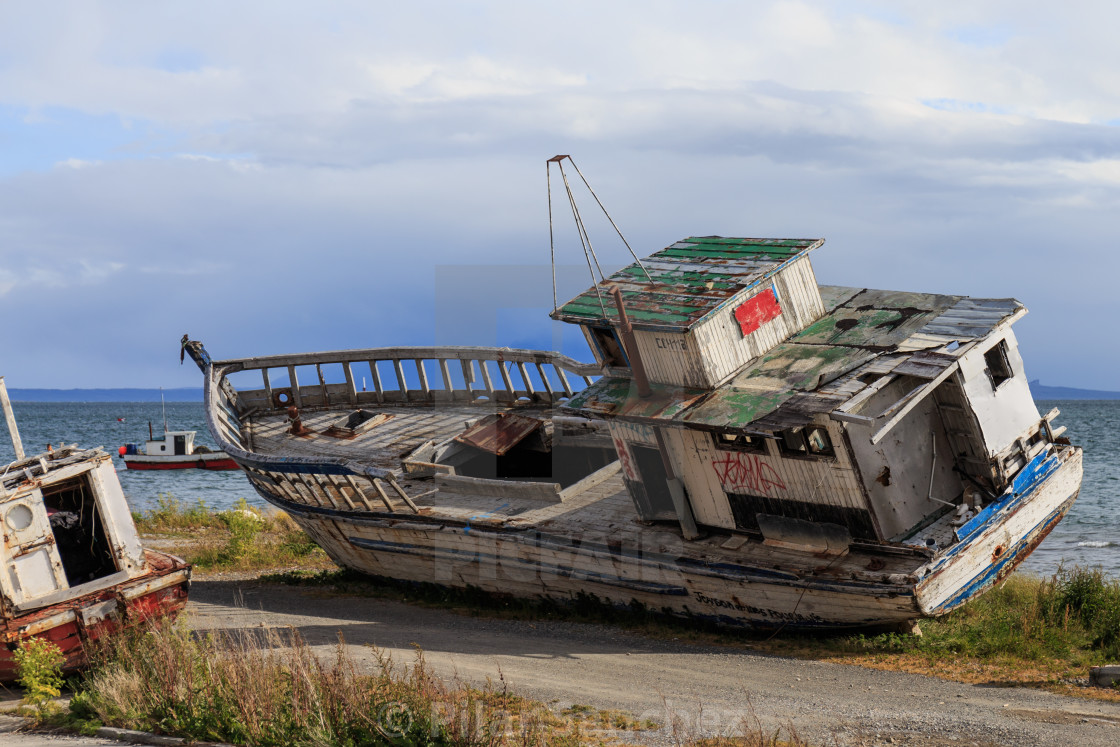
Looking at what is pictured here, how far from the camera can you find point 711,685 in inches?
457

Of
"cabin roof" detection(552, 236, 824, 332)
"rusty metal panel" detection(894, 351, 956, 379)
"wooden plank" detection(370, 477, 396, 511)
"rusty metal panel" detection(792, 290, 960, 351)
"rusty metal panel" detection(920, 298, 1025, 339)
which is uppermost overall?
"cabin roof" detection(552, 236, 824, 332)

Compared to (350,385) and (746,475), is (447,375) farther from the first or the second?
(746,475)

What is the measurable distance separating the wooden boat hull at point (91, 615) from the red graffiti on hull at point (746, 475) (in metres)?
7.60

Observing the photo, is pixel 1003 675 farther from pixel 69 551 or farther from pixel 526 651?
pixel 69 551

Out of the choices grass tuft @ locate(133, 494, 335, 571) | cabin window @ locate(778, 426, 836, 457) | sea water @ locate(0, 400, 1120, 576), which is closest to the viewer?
cabin window @ locate(778, 426, 836, 457)

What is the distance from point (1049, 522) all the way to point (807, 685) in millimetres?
5737

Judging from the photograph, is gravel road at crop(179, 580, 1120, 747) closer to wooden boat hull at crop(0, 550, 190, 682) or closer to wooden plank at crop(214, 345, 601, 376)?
wooden boat hull at crop(0, 550, 190, 682)

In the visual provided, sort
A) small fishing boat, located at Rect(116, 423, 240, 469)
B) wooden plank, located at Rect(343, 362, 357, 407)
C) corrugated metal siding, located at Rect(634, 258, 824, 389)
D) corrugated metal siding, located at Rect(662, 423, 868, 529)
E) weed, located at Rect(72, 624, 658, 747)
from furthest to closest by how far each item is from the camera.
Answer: small fishing boat, located at Rect(116, 423, 240, 469) < wooden plank, located at Rect(343, 362, 357, 407) < corrugated metal siding, located at Rect(634, 258, 824, 389) < corrugated metal siding, located at Rect(662, 423, 868, 529) < weed, located at Rect(72, 624, 658, 747)

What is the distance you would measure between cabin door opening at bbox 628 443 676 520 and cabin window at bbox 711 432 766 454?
1404mm

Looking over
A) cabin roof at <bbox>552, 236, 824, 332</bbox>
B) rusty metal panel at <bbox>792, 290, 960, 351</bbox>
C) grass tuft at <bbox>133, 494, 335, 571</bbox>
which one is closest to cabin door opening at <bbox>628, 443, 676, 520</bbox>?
cabin roof at <bbox>552, 236, 824, 332</bbox>

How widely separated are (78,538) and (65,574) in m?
1.91

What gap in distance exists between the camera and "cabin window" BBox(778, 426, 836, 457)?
13.3 m

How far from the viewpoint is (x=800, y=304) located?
1553 centimetres

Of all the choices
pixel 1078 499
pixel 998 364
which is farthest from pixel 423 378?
pixel 1078 499
